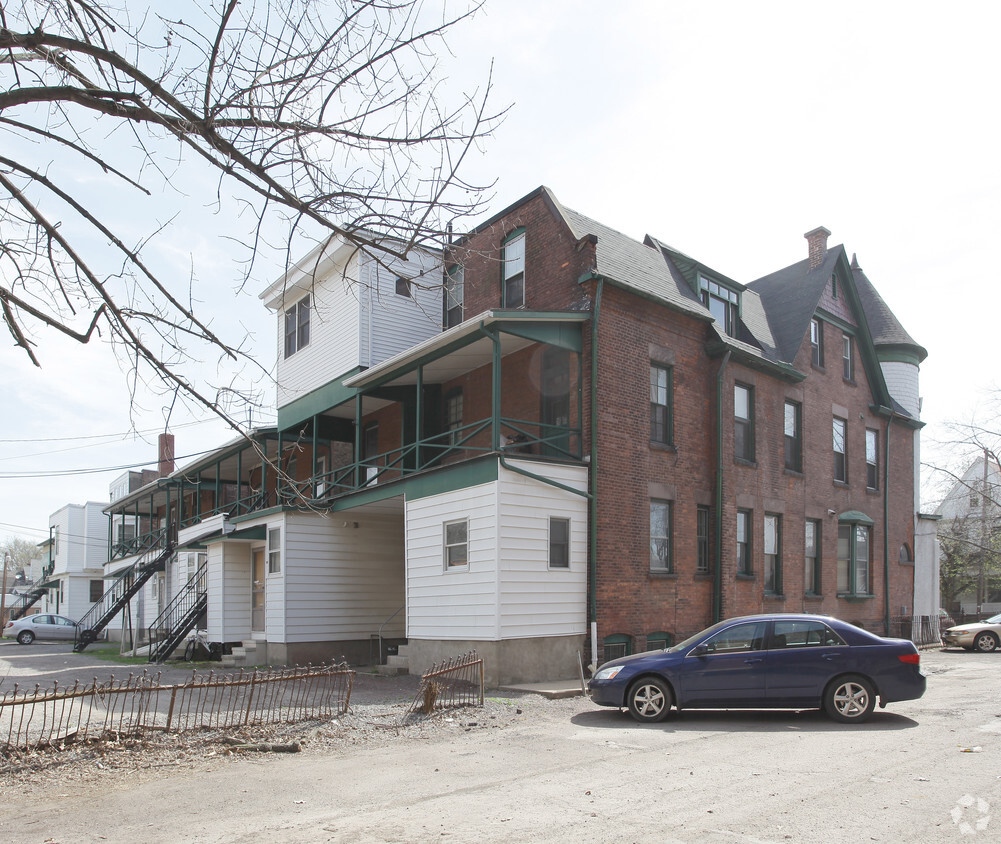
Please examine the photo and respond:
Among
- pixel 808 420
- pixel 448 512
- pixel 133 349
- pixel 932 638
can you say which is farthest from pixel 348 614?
pixel 932 638

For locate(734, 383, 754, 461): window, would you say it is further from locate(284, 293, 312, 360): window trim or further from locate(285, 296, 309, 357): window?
locate(285, 296, 309, 357): window

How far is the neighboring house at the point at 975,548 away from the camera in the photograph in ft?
136

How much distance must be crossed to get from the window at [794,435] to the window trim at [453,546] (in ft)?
34.7

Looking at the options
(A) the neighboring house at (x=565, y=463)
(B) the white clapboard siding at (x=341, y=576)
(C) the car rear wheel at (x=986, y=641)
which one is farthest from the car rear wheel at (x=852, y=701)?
(C) the car rear wheel at (x=986, y=641)

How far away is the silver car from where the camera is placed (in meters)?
38.2

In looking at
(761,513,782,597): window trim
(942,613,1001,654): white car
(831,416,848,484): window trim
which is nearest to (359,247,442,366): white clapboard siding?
(761,513,782,597): window trim

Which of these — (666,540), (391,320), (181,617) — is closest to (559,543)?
(666,540)

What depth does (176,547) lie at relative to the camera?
2866cm

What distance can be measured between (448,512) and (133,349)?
10499mm

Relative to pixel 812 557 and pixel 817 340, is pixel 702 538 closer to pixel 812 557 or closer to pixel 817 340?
pixel 812 557

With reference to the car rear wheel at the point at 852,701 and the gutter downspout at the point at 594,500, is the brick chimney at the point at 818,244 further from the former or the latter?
the car rear wheel at the point at 852,701

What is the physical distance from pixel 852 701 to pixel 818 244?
1811 centimetres

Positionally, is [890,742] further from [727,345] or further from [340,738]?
[727,345]

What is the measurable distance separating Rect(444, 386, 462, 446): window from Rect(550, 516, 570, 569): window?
5.56 m
